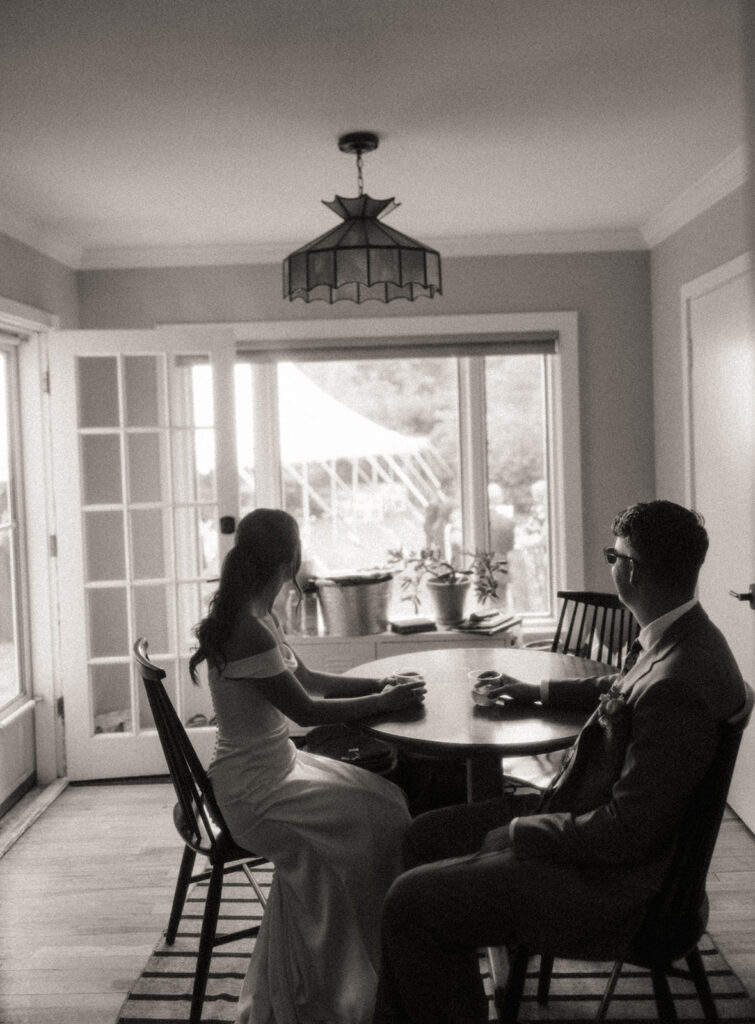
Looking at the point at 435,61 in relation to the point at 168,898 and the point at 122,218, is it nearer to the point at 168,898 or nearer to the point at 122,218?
the point at 122,218

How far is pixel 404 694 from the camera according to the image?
2439 millimetres

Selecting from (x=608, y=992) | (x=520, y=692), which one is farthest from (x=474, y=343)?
(x=608, y=992)

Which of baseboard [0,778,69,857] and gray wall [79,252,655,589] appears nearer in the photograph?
baseboard [0,778,69,857]

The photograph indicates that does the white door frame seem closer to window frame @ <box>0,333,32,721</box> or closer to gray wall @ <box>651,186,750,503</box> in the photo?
gray wall @ <box>651,186,750,503</box>

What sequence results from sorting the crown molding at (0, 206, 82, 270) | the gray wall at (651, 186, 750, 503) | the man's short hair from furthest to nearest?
the crown molding at (0, 206, 82, 270), the gray wall at (651, 186, 750, 503), the man's short hair

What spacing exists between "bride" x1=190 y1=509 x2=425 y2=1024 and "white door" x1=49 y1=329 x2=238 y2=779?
1727mm

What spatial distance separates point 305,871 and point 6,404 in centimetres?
259

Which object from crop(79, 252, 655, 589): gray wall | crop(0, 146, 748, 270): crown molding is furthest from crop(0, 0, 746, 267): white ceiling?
crop(79, 252, 655, 589): gray wall

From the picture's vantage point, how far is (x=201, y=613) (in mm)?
4066

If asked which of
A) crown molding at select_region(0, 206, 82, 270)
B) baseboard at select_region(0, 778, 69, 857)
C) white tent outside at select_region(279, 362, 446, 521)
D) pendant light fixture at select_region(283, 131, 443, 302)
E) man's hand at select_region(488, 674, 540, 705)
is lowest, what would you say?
baseboard at select_region(0, 778, 69, 857)

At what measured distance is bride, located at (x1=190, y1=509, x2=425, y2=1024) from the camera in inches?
85.6

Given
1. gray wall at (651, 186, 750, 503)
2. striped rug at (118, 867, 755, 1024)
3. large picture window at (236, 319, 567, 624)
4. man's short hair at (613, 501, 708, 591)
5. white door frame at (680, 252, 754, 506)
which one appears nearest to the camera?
man's short hair at (613, 501, 708, 591)

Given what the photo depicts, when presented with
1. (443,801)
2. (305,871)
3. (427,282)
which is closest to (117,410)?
(427,282)

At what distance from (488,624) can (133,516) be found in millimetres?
1761
